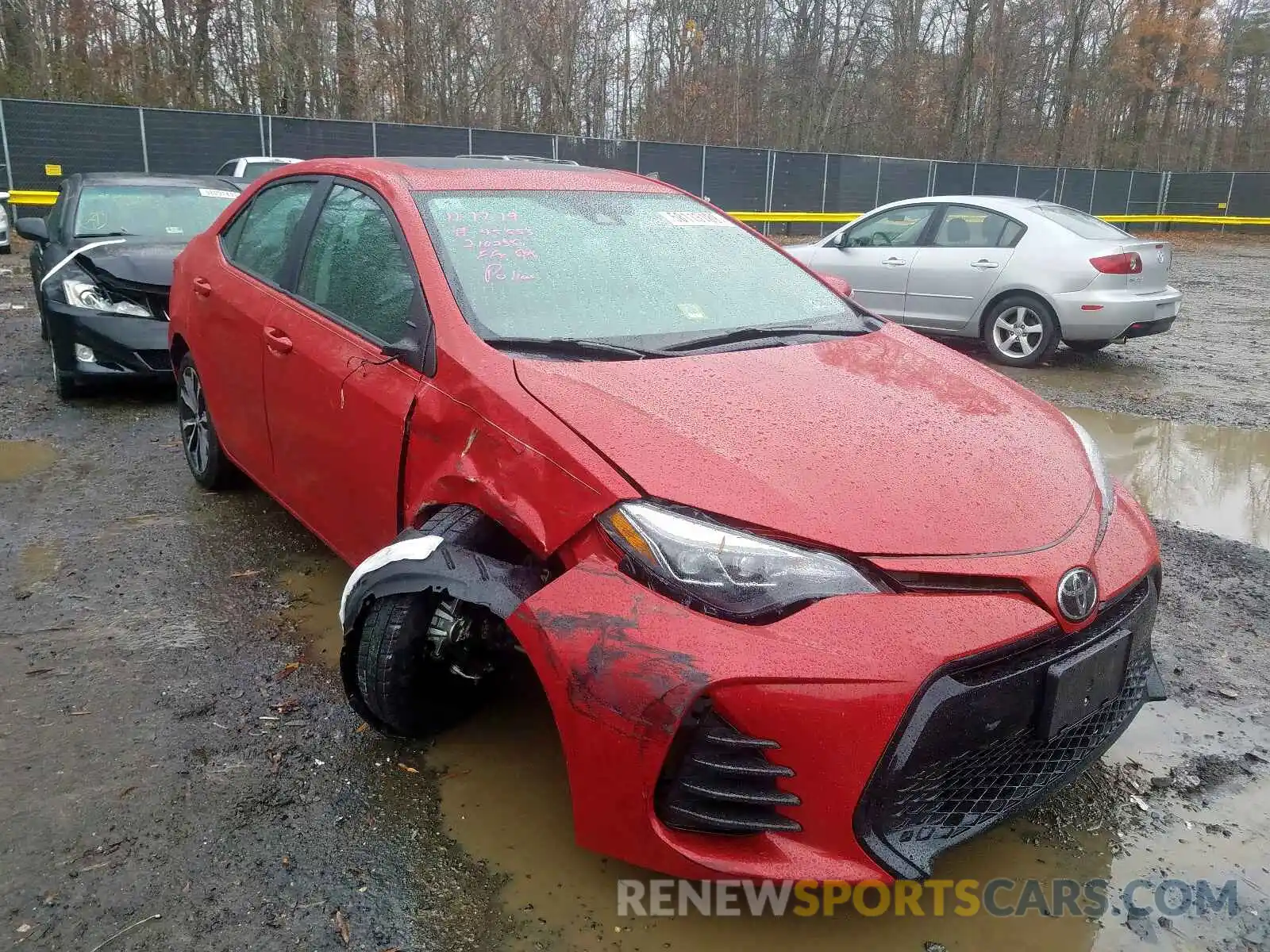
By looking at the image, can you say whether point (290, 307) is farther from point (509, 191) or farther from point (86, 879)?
point (86, 879)

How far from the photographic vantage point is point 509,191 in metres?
3.37

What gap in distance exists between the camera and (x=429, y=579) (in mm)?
2355

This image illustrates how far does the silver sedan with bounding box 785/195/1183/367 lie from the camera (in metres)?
8.19

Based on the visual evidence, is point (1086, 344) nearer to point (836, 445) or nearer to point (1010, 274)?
point (1010, 274)

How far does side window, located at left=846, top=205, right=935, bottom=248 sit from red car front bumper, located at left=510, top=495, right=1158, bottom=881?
790cm

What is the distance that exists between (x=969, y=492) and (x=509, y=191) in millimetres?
1956

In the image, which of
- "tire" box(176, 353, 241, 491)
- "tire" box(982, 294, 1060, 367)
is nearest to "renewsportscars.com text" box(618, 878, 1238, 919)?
"tire" box(176, 353, 241, 491)

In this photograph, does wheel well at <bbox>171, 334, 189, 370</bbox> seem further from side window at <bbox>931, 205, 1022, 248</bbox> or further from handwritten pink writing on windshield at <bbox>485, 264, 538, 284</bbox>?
side window at <bbox>931, 205, 1022, 248</bbox>

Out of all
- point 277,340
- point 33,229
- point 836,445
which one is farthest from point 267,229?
point 33,229

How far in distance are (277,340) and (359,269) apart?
1.57 feet

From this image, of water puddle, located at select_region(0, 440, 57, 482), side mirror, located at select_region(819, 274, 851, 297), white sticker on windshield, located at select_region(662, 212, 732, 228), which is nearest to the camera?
white sticker on windshield, located at select_region(662, 212, 732, 228)

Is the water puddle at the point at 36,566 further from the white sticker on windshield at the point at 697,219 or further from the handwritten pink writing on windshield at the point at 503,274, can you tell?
the white sticker on windshield at the point at 697,219

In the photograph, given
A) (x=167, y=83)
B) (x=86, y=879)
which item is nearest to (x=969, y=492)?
(x=86, y=879)

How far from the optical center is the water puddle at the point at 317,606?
11.1 ft
